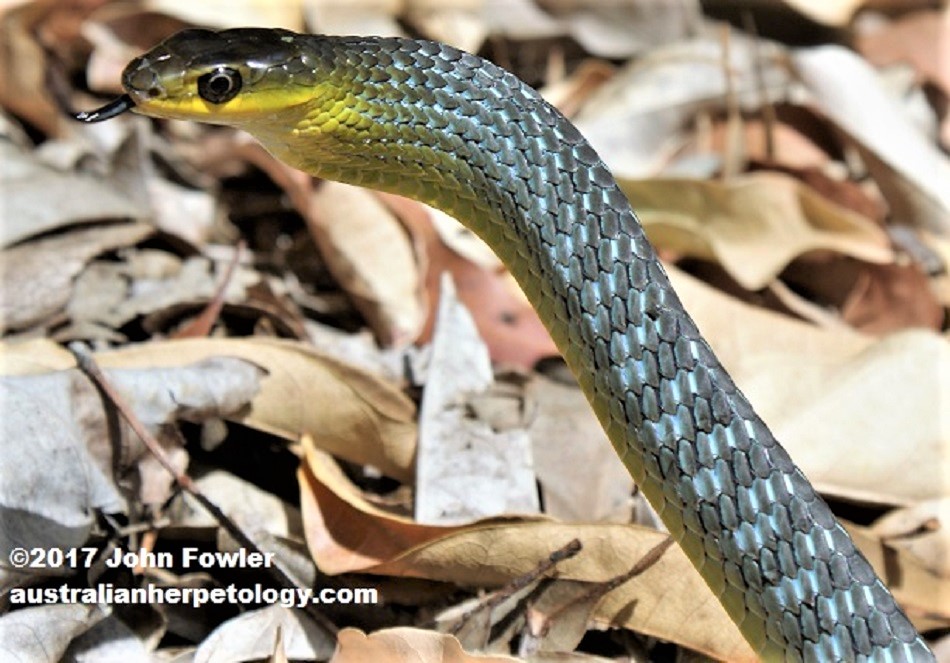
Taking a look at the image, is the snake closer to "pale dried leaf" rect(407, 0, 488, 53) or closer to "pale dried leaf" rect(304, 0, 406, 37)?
"pale dried leaf" rect(304, 0, 406, 37)

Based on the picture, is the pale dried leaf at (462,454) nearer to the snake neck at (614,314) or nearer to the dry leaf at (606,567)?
the dry leaf at (606,567)

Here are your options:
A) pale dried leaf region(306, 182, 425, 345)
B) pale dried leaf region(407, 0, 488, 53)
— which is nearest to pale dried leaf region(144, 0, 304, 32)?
pale dried leaf region(407, 0, 488, 53)

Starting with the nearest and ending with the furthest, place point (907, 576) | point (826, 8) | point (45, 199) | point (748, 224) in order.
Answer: point (907, 576), point (45, 199), point (748, 224), point (826, 8)

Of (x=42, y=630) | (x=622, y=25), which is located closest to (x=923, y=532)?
(x=42, y=630)

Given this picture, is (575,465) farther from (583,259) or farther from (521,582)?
(583,259)

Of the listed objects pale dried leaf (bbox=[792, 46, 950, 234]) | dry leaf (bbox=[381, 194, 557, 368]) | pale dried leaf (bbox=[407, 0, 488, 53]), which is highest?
pale dried leaf (bbox=[407, 0, 488, 53])

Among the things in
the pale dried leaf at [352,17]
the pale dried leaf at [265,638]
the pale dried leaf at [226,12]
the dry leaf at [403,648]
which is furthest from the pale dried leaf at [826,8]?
the dry leaf at [403,648]
